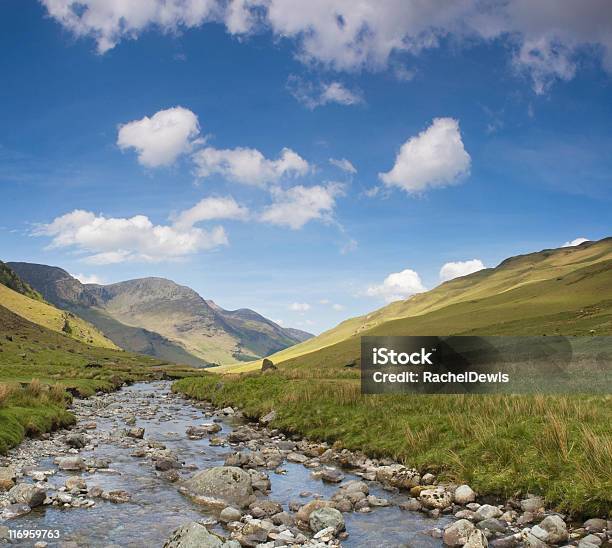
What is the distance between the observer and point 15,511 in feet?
42.0

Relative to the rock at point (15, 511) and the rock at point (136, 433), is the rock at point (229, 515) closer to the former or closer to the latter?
the rock at point (15, 511)

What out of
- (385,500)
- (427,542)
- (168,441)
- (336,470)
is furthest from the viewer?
(168,441)

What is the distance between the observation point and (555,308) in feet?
425

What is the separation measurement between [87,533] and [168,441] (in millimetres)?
14414

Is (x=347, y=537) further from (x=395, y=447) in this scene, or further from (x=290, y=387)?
(x=290, y=387)

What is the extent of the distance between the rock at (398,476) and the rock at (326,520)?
13.9 feet

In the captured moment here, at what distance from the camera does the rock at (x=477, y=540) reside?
1105 centimetres

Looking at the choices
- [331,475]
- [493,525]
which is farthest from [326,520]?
[331,475]

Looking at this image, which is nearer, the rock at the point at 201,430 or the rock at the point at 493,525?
the rock at the point at 493,525

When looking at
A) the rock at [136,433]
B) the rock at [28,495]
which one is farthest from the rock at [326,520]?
the rock at [136,433]

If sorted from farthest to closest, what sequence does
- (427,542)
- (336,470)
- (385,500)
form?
(336,470)
(385,500)
(427,542)

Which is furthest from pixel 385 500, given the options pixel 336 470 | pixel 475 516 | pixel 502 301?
pixel 502 301

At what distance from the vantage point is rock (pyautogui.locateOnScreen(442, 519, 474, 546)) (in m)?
11.6

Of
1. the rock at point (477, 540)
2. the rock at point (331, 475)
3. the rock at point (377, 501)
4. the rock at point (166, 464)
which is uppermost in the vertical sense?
the rock at point (477, 540)
